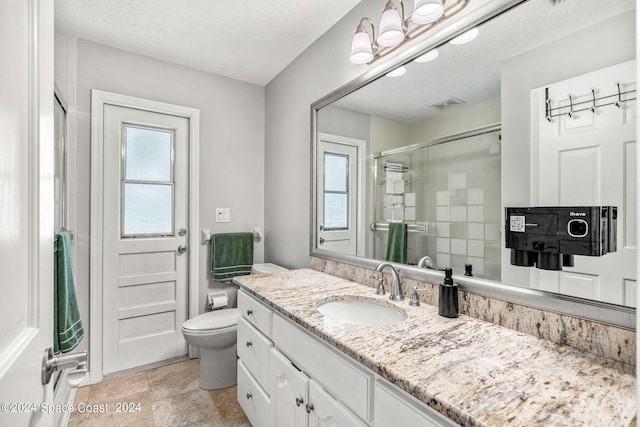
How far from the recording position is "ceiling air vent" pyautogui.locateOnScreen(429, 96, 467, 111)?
1.26 metres

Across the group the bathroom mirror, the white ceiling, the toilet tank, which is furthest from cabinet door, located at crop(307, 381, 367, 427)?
the white ceiling

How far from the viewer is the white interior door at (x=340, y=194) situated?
1.80 metres

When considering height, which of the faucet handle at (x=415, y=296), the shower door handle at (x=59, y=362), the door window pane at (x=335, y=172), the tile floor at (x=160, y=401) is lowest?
the tile floor at (x=160, y=401)

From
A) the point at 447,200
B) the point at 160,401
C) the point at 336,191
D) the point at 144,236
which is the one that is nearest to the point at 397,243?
the point at 447,200

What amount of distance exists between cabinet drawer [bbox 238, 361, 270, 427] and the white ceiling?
6.63ft

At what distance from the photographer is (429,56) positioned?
1.36 metres

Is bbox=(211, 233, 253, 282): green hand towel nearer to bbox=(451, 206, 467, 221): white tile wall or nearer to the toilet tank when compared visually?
the toilet tank

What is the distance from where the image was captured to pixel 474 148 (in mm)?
1195

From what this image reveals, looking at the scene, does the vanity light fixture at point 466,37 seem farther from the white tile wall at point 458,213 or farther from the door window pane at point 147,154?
the door window pane at point 147,154

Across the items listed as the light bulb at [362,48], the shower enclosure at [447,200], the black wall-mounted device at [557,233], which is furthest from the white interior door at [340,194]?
the black wall-mounted device at [557,233]

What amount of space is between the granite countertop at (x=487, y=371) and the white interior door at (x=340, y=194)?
2.39 feet

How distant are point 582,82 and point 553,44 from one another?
0.16 m

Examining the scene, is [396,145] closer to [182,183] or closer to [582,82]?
[582,82]

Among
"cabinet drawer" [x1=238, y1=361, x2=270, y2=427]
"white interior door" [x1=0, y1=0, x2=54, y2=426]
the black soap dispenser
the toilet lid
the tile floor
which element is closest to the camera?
"white interior door" [x1=0, y1=0, x2=54, y2=426]
